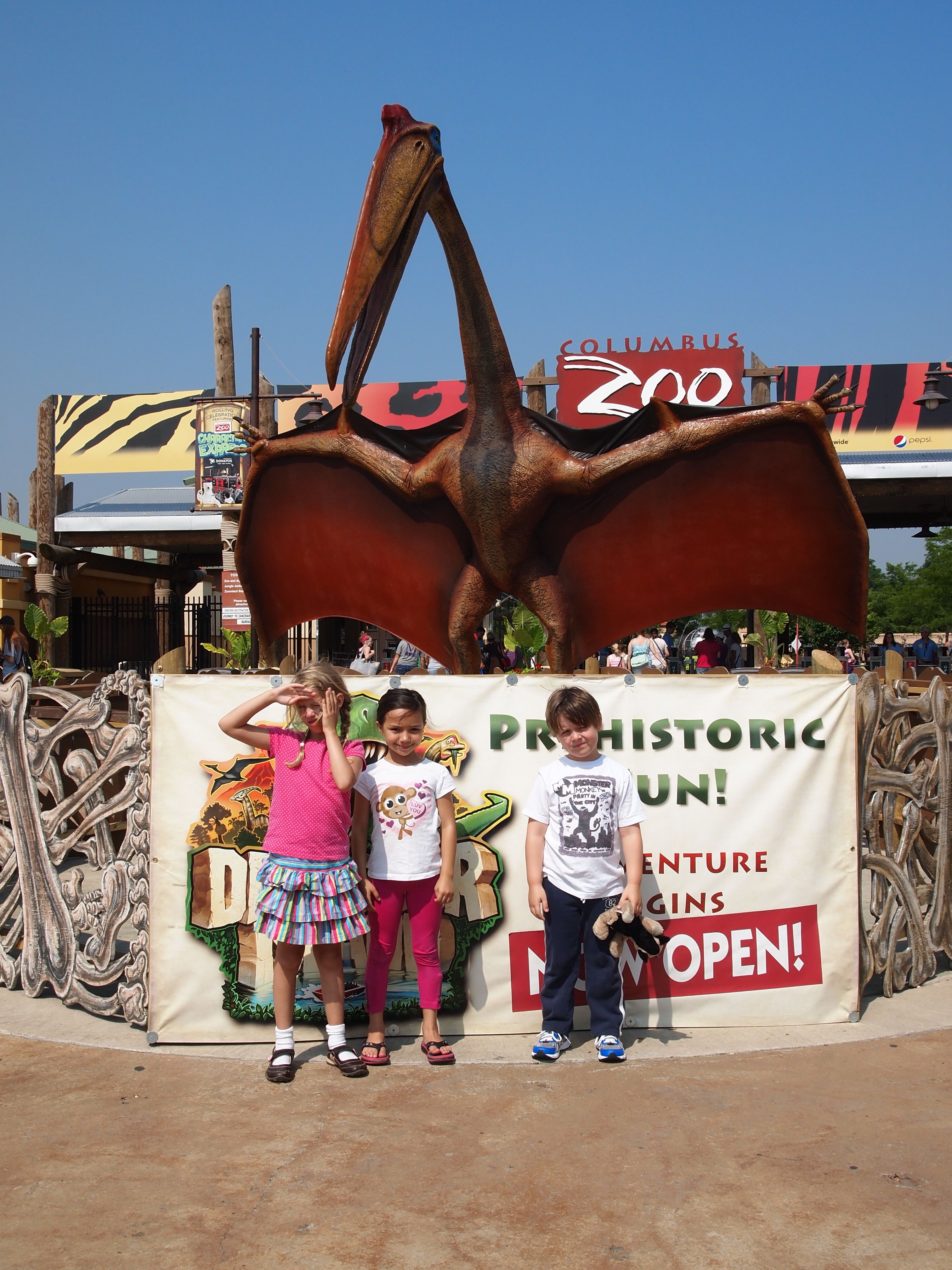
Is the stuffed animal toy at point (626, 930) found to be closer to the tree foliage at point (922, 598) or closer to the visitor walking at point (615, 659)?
the visitor walking at point (615, 659)

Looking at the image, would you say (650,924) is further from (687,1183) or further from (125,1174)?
(125,1174)

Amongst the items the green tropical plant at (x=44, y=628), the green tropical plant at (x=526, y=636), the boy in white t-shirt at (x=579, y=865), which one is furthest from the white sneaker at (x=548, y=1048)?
the green tropical plant at (x=44, y=628)

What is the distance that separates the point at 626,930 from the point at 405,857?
0.72 meters

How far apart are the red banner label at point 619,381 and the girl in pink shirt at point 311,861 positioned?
12.0 meters

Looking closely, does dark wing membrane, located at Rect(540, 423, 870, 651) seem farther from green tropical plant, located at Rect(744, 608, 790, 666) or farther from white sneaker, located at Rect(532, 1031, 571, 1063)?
green tropical plant, located at Rect(744, 608, 790, 666)

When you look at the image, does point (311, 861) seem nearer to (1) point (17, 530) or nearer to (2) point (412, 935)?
(2) point (412, 935)

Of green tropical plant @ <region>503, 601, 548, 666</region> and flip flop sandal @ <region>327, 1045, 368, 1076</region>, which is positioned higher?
green tropical plant @ <region>503, 601, 548, 666</region>

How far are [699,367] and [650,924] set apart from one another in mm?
12465

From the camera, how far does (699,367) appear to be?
14.6 meters

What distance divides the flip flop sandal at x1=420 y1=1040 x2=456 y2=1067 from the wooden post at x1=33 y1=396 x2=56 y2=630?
15854 millimetres

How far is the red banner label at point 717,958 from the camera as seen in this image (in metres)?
3.65

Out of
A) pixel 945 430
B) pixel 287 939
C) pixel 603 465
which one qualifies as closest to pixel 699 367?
pixel 945 430

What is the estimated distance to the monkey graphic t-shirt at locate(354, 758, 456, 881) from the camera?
3.39 metres

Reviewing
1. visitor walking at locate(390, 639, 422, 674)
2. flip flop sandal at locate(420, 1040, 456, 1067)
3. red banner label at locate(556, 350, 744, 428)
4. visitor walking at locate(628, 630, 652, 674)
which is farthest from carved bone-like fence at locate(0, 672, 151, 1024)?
red banner label at locate(556, 350, 744, 428)
